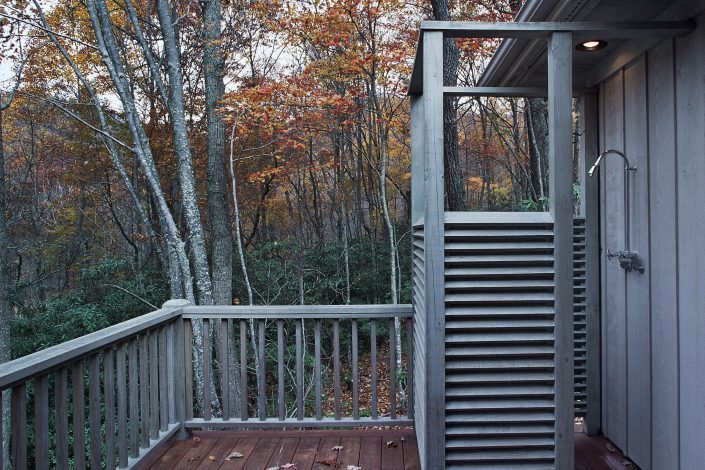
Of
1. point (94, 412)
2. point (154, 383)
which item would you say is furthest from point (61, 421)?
point (154, 383)

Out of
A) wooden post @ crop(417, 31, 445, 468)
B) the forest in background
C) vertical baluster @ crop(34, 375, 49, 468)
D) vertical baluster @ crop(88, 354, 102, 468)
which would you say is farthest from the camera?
the forest in background

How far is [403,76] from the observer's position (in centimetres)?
792

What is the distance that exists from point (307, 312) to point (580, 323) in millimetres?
1624

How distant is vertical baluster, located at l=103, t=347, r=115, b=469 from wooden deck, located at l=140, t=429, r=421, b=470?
1.23 feet

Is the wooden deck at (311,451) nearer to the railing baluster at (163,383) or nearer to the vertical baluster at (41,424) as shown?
the railing baluster at (163,383)

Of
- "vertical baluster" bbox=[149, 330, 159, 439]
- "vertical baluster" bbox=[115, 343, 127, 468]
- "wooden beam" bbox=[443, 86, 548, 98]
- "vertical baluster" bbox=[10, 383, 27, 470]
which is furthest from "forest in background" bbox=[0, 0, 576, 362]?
"vertical baluster" bbox=[10, 383, 27, 470]

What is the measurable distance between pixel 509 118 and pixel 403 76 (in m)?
4.09

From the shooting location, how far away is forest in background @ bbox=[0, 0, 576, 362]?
7176mm

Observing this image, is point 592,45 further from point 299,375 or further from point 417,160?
point 299,375

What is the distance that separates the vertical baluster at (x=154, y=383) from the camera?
108 inches

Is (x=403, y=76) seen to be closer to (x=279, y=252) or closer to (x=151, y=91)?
(x=279, y=252)

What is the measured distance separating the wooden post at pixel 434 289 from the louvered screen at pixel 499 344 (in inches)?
1.5

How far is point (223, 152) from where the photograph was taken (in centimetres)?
743

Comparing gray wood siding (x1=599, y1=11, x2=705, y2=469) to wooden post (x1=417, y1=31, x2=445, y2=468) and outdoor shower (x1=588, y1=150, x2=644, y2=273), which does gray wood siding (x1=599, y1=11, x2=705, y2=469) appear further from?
wooden post (x1=417, y1=31, x2=445, y2=468)
